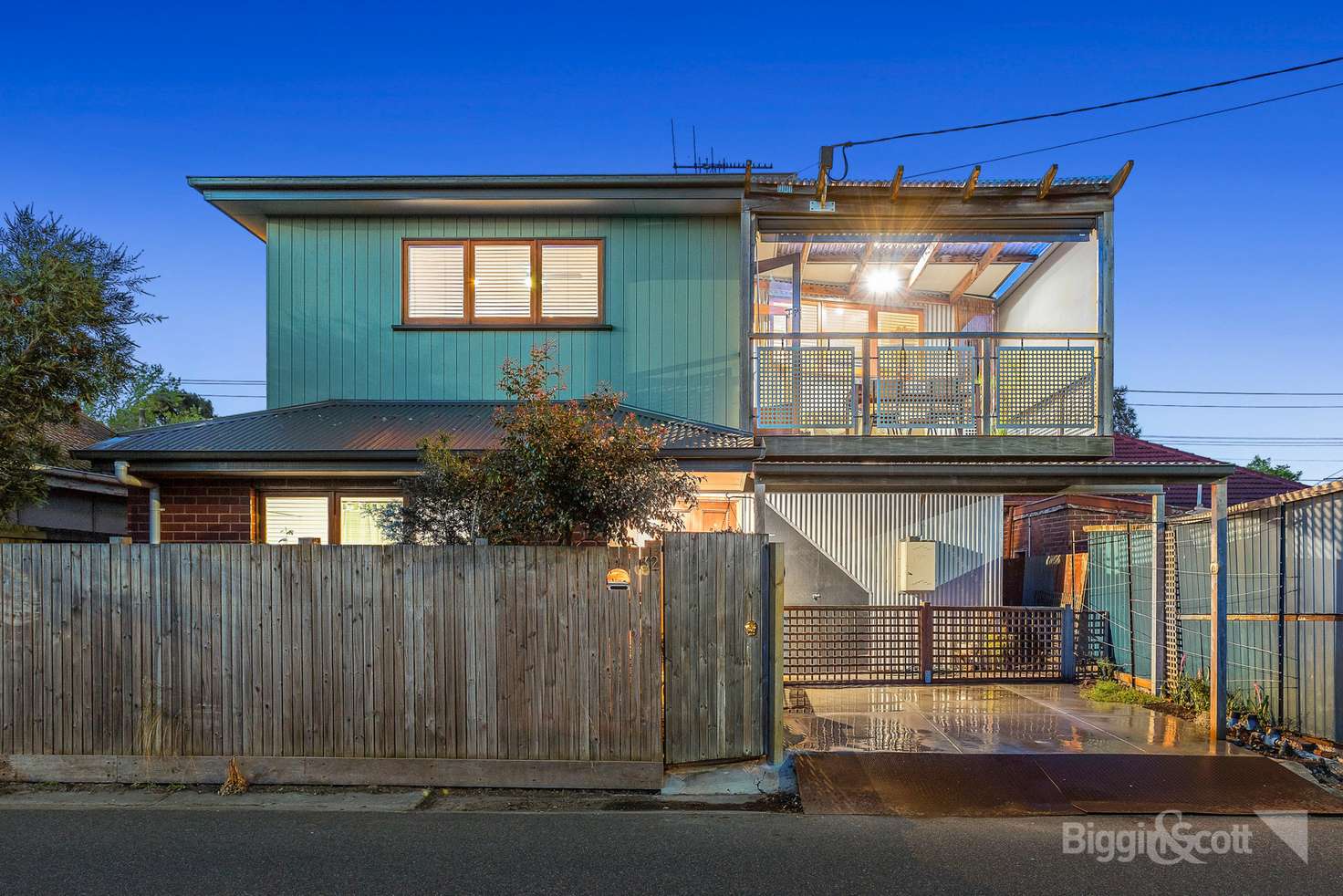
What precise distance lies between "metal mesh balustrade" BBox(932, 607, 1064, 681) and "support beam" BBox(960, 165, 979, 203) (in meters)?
5.08

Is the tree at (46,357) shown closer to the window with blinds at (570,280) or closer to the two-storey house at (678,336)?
the two-storey house at (678,336)

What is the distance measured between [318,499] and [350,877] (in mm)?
6078

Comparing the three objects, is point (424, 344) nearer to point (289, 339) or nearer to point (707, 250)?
point (289, 339)

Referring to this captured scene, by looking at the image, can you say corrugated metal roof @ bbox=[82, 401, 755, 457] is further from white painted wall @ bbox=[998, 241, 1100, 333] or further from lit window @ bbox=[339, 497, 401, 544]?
white painted wall @ bbox=[998, 241, 1100, 333]

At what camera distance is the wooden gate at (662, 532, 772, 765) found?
7.09 metres

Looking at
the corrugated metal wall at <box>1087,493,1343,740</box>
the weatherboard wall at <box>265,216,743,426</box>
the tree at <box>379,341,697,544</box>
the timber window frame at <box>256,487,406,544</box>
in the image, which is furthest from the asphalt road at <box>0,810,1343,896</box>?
the weatherboard wall at <box>265,216,743,426</box>

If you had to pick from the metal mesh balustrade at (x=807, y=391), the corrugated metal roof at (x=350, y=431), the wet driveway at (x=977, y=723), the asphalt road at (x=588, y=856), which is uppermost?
the metal mesh balustrade at (x=807, y=391)

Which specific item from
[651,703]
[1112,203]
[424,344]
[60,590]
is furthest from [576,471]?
[1112,203]

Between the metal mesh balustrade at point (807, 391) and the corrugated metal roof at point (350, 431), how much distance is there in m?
0.58

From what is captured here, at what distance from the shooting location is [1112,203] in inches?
413

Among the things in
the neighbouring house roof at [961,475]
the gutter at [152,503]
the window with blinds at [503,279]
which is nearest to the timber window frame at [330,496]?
the gutter at [152,503]

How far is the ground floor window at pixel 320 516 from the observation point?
405 inches

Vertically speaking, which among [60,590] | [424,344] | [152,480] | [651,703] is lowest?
[651,703]

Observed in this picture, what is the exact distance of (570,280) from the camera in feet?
37.1
